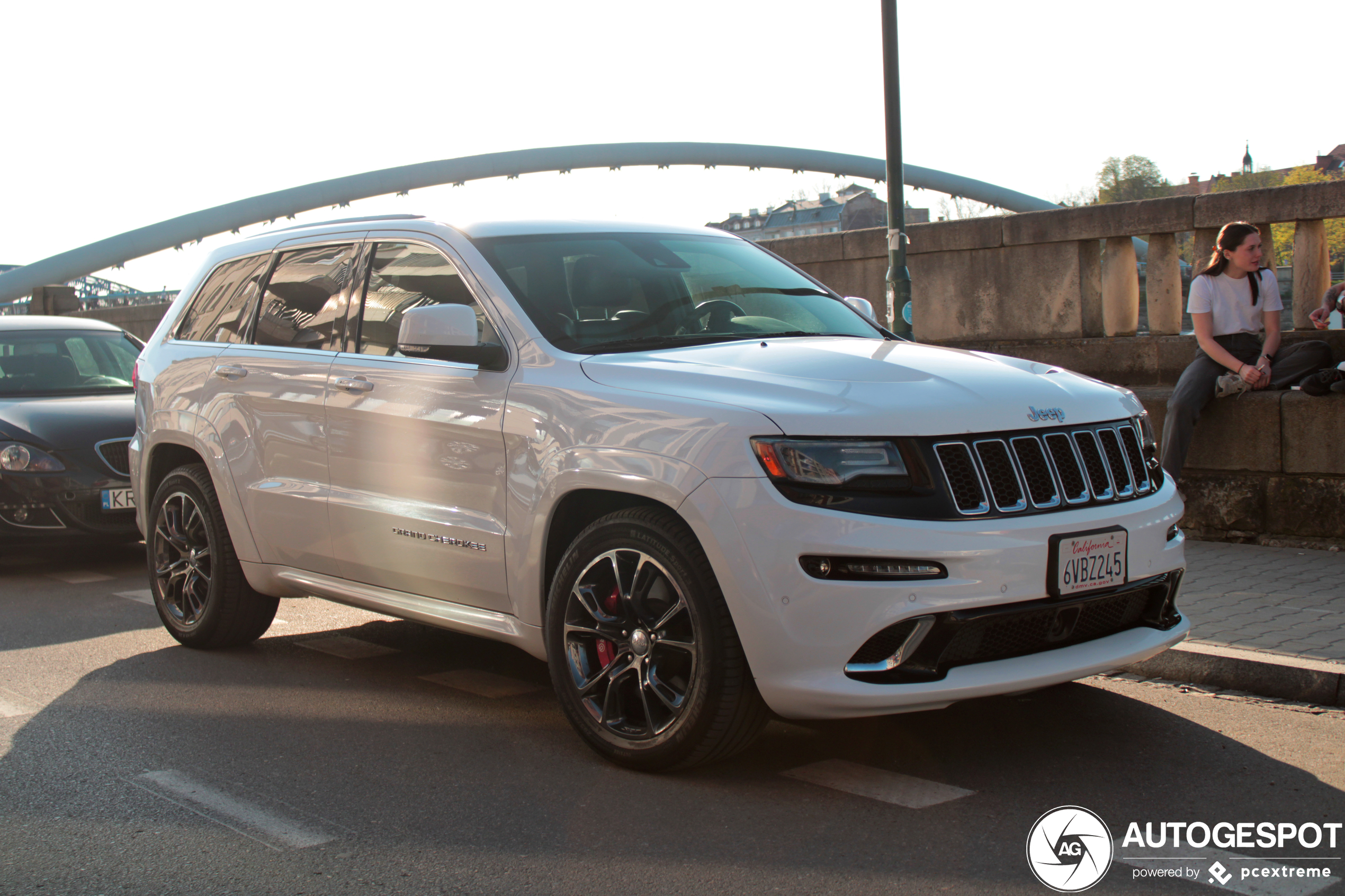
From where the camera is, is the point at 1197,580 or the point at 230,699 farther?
the point at 1197,580

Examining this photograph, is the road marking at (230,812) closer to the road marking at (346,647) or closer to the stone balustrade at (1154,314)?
the road marking at (346,647)

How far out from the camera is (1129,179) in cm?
9538

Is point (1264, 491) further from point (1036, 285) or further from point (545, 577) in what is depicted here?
point (545, 577)

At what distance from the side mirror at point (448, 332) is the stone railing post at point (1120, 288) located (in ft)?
19.5

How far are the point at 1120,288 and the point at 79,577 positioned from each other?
23.5ft

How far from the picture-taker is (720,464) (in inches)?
150

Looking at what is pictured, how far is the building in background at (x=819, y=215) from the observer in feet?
240

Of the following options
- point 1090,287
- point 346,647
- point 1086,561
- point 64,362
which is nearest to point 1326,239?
point 1090,287

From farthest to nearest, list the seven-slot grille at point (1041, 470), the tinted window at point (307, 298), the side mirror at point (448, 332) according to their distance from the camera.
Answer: the tinted window at point (307, 298)
the side mirror at point (448, 332)
the seven-slot grille at point (1041, 470)

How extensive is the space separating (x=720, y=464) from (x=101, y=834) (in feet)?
6.63

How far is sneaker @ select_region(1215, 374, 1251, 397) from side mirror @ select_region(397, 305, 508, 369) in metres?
5.14

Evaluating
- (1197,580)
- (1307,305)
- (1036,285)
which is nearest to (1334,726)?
(1197,580)

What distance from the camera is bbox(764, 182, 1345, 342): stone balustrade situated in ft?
27.5

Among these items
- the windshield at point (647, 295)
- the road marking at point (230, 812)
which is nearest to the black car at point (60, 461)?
the windshield at point (647, 295)
